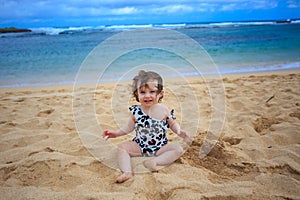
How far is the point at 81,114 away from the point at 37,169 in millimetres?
1567

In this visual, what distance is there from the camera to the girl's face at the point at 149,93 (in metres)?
2.35

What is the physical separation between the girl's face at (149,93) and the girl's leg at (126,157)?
411mm

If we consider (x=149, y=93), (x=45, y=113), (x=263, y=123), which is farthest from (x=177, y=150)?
(x=45, y=113)

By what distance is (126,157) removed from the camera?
2297 mm

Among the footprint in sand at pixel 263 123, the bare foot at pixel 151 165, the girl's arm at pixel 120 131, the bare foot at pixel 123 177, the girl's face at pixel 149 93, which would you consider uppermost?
the girl's face at pixel 149 93

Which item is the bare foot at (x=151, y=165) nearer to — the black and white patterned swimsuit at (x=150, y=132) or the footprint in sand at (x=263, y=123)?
the black and white patterned swimsuit at (x=150, y=132)

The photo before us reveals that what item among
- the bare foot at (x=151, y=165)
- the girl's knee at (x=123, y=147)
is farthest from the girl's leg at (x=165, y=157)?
the girl's knee at (x=123, y=147)

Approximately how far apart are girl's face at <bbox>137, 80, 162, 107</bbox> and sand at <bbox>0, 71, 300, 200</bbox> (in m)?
0.51

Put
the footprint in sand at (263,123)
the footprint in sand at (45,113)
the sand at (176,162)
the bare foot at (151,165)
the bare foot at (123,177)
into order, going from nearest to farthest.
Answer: the sand at (176,162)
the bare foot at (123,177)
the bare foot at (151,165)
the footprint in sand at (263,123)
the footprint in sand at (45,113)

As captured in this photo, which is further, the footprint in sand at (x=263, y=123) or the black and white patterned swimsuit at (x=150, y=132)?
the footprint in sand at (x=263, y=123)

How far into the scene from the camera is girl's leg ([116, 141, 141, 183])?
2.06 m

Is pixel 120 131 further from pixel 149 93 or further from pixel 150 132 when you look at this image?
pixel 149 93

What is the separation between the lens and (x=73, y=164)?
2285mm

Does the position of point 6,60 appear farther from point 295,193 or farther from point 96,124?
point 295,193
